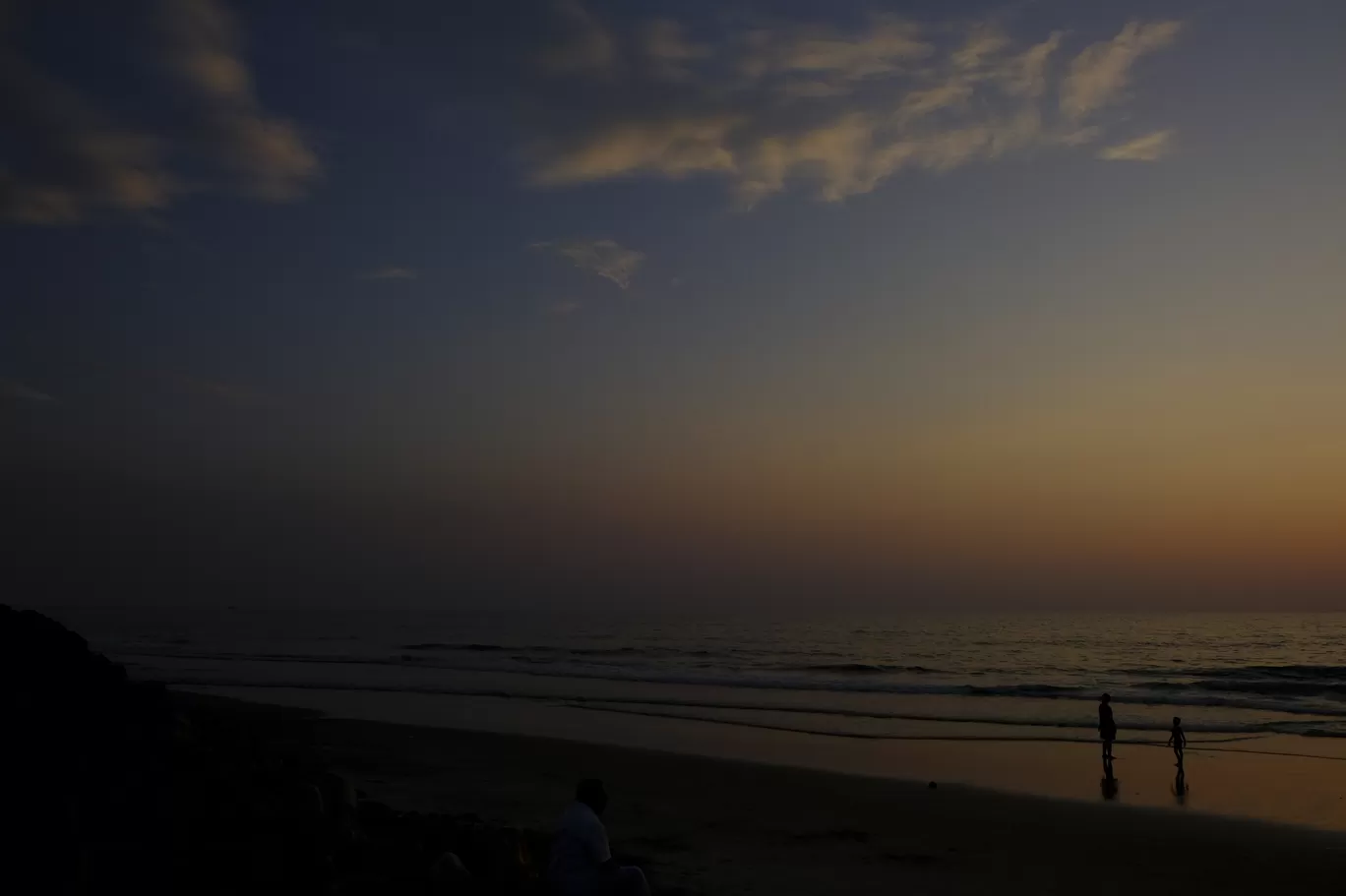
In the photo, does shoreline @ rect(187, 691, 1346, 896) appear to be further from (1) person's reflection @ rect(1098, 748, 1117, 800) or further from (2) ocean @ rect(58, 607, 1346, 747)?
(2) ocean @ rect(58, 607, 1346, 747)

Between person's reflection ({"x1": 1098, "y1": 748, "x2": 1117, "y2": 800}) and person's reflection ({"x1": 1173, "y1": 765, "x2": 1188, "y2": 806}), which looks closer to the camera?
person's reflection ({"x1": 1173, "y1": 765, "x2": 1188, "y2": 806})

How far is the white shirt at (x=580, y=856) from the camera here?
6195 mm

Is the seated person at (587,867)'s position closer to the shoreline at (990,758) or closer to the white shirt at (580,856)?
the white shirt at (580,856)

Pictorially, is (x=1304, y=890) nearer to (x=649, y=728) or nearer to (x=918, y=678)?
(x=649, y=728)

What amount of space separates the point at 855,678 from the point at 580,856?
126 feet

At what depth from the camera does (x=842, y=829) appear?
12367 mm

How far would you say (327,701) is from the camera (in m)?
30.6

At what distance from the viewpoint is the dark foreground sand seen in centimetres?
997

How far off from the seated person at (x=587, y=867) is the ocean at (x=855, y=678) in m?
18.4

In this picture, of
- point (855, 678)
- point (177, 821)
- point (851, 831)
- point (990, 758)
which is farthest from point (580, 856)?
point (855, 678)

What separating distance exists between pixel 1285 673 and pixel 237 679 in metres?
45.7

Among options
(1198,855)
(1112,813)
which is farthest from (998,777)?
(1198,855)

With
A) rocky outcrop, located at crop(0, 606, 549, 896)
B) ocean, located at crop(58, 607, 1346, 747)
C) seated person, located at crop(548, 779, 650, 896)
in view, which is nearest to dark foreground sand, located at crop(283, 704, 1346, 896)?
rocky outcrop, located at crop(0, 606, 549, 896)

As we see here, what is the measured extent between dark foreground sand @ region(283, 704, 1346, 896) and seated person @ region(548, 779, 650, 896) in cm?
304
